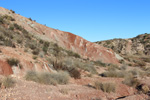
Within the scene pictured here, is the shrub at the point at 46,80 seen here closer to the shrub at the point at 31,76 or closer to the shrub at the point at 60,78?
the shrub at the point at 31,76

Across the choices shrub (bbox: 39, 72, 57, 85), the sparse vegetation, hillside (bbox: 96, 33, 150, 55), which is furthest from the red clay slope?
hillside (bbox: 96, 33, 150, 55)

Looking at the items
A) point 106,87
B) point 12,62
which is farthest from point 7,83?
point 106,87

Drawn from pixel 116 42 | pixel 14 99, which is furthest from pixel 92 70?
pixel 116 42

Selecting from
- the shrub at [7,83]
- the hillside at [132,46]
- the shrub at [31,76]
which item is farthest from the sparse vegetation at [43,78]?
the hillside at [132,46]

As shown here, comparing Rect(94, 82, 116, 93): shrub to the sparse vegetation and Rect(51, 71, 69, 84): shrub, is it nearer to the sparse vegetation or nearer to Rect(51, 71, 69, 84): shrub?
Rect(51, 71, 69, 84): shrub

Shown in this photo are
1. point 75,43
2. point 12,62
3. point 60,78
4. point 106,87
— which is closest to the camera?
point 106,87

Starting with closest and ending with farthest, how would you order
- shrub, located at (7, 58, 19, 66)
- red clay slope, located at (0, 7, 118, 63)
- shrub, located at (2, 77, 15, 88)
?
shrub, located at (2, 77, 15, 88)
shrub, located at (7, 58, 19, 66)
red clay slope, located at (0, 7, 118, 63)

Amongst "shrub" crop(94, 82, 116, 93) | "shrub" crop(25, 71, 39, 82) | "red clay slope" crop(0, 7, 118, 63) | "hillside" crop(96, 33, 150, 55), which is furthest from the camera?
"hillside" crop(96, 33, 150, 55)

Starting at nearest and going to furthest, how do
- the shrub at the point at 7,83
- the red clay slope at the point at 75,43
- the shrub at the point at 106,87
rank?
the shrub at the point at 7,83 < the shrub at the point at 106,87 < the red clay slope at the point at 75,43

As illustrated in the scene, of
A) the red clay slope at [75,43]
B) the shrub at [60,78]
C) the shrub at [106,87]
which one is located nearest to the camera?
the shrub at [106,87]

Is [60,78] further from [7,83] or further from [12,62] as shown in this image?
[7,83]

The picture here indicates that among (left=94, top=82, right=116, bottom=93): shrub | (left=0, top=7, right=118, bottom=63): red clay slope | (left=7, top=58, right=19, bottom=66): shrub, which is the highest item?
(left=0, top=7, right=118, bottom=63): red clay slope

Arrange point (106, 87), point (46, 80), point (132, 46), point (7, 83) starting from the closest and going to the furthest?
1. point (7, 83)
2. point (46, 80)
3. point (106, 87)
4. point (132, 46)

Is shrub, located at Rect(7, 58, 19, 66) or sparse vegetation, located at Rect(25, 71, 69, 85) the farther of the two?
shrub, located at Rect(7, 58, 19, 66)
